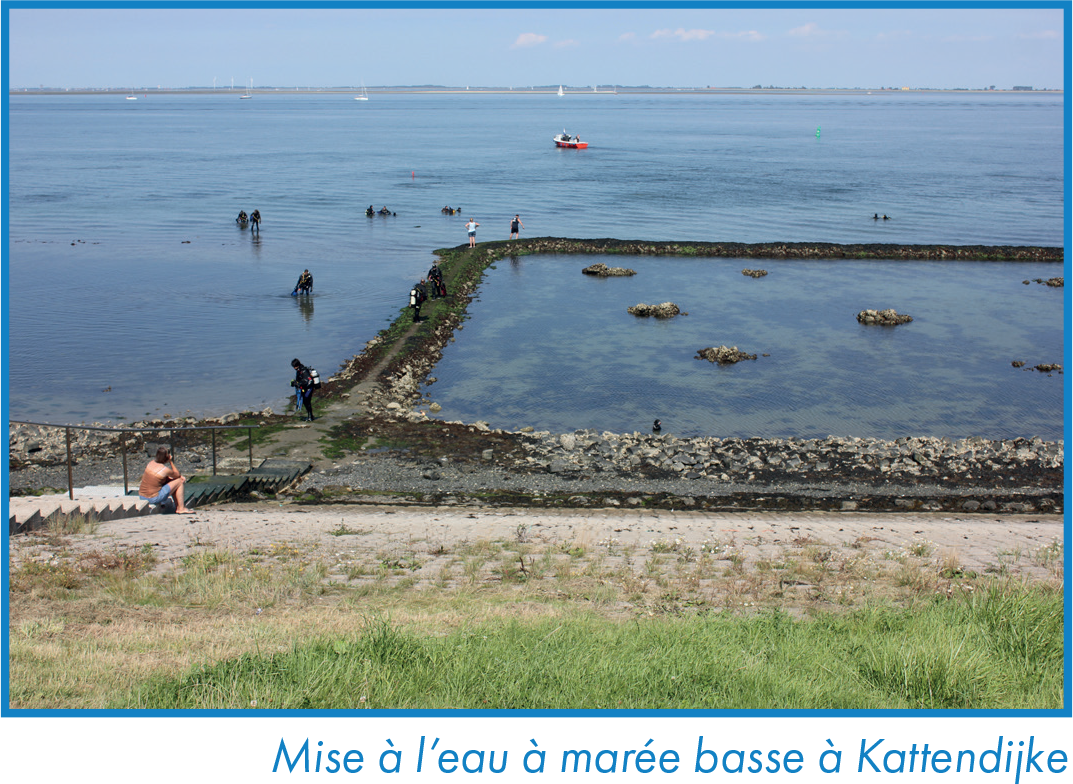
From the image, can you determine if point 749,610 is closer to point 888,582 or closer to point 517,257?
point 888,582

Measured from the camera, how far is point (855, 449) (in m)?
20.3

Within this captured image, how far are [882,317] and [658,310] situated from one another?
8.89 m

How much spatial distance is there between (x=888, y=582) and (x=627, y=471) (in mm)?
8352

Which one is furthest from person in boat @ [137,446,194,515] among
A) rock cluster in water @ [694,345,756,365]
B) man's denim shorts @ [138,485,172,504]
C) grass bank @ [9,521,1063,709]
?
rock cluster in water @ [694,345,756,365]

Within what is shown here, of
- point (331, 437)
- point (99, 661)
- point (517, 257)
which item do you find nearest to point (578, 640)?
point (99, 661)

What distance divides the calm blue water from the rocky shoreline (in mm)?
2056

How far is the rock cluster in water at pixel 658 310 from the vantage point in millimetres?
34469

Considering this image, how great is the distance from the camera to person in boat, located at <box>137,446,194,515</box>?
14.3m

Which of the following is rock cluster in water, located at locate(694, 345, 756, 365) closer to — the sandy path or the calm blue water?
the calm blue water

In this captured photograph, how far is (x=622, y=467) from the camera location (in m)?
19.4

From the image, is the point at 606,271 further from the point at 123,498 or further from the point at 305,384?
the point at 123,498

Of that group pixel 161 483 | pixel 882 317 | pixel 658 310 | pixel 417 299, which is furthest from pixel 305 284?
pixel 882 317

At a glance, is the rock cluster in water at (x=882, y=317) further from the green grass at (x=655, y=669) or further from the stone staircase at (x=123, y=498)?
the green grass at (x=655, y=669)

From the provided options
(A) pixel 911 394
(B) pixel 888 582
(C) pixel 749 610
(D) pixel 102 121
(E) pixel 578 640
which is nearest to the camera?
(E) pixel 578 640
